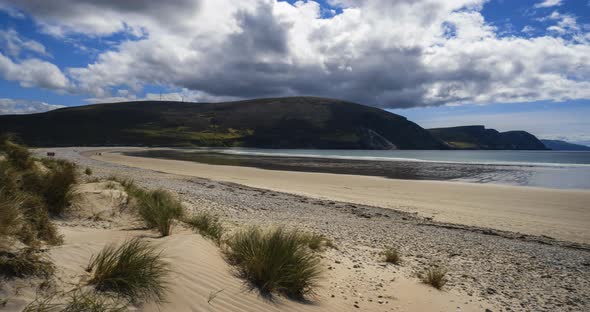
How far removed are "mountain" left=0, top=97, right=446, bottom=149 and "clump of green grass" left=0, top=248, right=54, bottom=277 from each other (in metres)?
129

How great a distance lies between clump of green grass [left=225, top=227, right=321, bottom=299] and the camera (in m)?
4.92

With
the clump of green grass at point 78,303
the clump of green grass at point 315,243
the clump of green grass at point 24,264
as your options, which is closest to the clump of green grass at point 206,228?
the clump of green grass at point 315,243

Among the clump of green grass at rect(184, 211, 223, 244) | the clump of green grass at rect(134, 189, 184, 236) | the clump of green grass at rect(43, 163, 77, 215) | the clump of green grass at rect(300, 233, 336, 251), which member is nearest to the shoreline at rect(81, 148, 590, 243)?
the clump of green grass at rect(300, 233, 336, 251)

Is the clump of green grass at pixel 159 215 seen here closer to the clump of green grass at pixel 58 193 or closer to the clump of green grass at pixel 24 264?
the clump of green grass at pixel 58 193

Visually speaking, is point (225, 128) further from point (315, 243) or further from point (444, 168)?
point (315, 243)

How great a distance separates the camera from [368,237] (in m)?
9.55

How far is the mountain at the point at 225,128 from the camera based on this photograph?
134000 mm

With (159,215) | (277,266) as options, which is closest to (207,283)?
(277,266)

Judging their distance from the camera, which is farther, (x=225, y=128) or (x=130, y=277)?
(x=225, y=128)

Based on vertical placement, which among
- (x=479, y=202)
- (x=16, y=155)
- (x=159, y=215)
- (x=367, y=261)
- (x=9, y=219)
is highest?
(x=16, y=155)

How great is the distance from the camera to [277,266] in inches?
198

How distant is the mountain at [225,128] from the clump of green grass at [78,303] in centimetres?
12970

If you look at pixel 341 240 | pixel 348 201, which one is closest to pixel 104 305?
pixel 341 240

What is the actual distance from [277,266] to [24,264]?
3.11m
